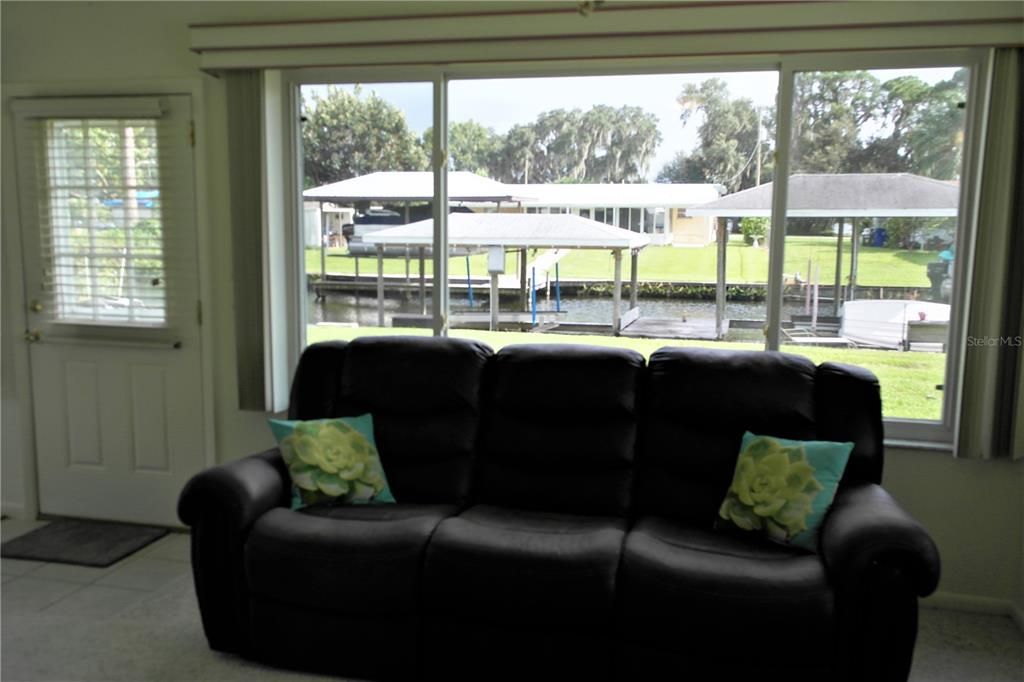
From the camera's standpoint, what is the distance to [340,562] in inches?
99.2

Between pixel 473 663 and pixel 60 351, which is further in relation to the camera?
pixel 60 351

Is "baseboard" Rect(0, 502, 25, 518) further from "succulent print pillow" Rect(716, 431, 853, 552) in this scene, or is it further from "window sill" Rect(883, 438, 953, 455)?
"window sill" Rect(883, 438, 953, 455)

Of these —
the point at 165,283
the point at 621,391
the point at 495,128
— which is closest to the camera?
the point at 621,391

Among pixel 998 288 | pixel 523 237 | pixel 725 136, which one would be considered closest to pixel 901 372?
pixel 998 288

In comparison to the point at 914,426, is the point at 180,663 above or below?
below

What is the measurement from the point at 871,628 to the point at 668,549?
1.91ft

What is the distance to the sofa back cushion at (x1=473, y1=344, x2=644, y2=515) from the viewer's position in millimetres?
2916

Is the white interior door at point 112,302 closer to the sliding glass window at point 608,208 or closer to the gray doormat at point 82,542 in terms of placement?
the gray doormat at point 82,542

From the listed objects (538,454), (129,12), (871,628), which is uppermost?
(129,12)

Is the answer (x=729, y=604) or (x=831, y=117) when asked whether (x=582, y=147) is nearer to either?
(x=831, y=117)

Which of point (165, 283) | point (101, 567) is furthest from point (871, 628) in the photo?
point (165, 283)

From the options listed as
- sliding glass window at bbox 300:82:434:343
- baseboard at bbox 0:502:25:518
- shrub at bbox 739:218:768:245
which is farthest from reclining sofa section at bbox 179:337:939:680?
baseboard at bbox 0:502:25:518

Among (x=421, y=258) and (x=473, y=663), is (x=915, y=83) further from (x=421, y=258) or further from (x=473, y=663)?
(x=473, y=663)

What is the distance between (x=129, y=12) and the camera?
3.68 metres
